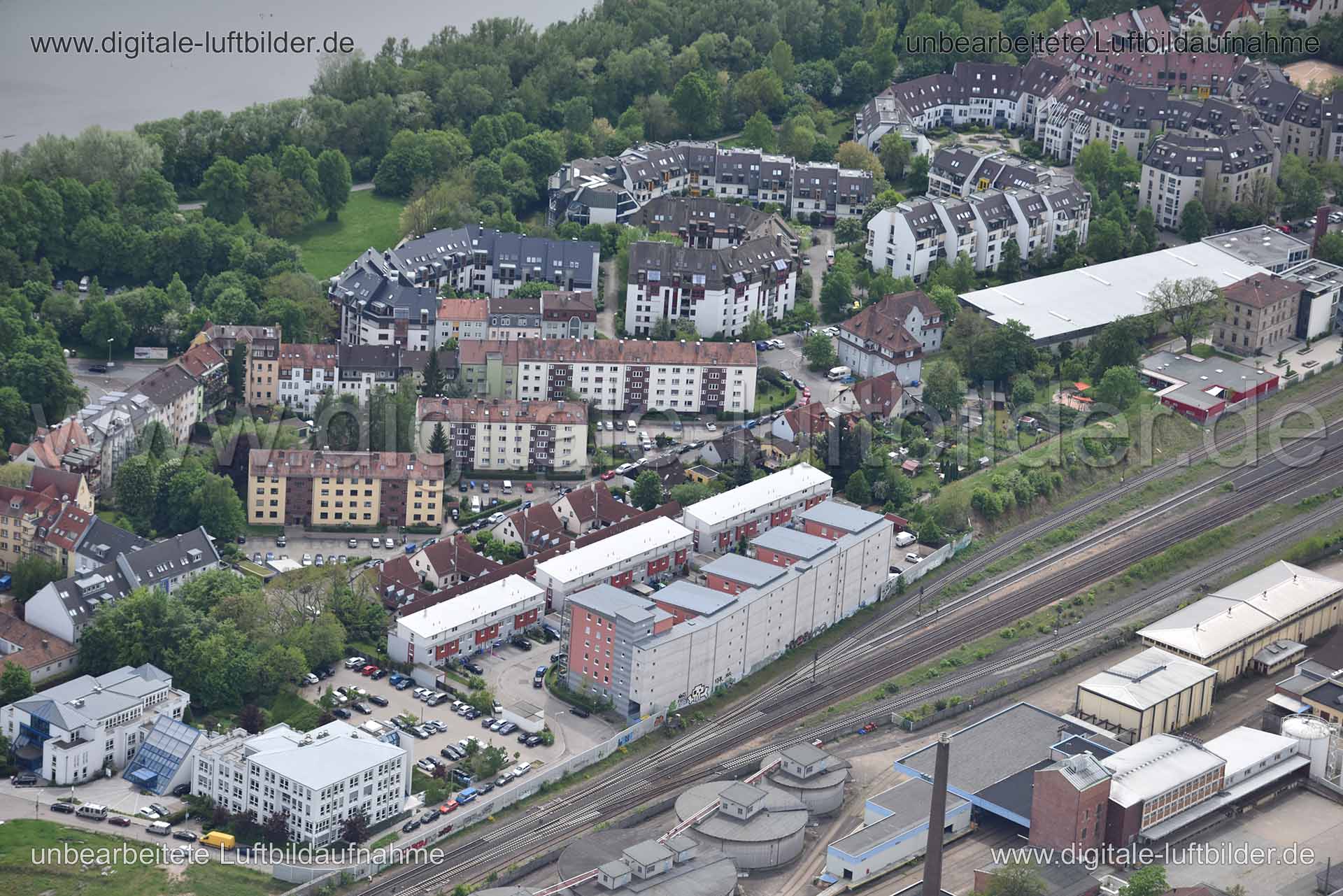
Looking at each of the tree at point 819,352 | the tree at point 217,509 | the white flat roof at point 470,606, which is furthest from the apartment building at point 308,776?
the tree at point 819,352

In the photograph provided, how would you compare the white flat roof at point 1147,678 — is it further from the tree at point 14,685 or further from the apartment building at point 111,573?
the tree at point 14,685

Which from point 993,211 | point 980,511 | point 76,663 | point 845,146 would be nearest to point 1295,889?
point 980,511

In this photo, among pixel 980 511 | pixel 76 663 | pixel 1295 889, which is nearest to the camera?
pixel 1295 889

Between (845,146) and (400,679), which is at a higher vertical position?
(845,146)

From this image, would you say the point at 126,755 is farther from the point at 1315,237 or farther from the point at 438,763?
the point at 1315,237

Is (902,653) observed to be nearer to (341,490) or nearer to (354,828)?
(341,490)

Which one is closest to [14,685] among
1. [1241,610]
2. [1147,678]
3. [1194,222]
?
[1147,678]

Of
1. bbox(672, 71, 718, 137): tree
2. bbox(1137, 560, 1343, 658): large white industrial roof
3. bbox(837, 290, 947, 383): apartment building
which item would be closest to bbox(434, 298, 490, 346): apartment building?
bbox(837, 290, 947, 383): apartment building
